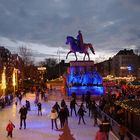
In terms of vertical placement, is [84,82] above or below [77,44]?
below

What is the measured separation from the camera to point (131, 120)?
21.8m

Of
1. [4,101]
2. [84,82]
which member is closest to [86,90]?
[84,82]

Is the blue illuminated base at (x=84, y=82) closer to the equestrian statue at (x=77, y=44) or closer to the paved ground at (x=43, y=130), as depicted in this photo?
the equestrian statue at (x=77, y=44)

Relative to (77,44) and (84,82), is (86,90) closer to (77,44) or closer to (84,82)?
(84,82)

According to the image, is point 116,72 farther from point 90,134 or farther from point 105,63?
point 90,134

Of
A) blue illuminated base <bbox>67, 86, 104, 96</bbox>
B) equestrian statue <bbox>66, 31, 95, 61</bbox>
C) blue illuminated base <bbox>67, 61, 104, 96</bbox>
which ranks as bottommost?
blue illuminated base <bbox>67, 86, 104, 96</bbox>

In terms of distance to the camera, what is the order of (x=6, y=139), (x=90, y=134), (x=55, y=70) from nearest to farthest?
(x=6, y=139) → (x=90, y=134) → (x=55, y=70)

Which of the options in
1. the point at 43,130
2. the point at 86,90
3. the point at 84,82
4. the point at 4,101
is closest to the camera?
the point at 43,130

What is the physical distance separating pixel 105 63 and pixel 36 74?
7238 cm

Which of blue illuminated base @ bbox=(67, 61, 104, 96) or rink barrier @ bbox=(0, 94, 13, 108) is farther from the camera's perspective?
blue illuminated base @ bbox=(67, 61, 104, 96)

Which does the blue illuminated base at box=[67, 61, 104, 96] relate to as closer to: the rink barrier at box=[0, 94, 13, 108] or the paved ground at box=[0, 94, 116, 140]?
the rink barrier at box=[0, 94, 13, 108]

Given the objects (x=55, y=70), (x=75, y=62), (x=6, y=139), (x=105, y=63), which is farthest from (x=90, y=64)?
(x=105, y=63)

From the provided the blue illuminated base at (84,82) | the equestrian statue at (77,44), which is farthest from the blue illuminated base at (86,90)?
the equestrian statue at (77,44)

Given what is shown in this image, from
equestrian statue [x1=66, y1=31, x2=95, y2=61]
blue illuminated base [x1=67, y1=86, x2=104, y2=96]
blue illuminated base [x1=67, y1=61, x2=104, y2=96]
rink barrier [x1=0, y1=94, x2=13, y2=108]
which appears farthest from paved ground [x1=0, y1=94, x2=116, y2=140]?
equestrian statue [x1=66, y1=31, x2=95, y2=61]
